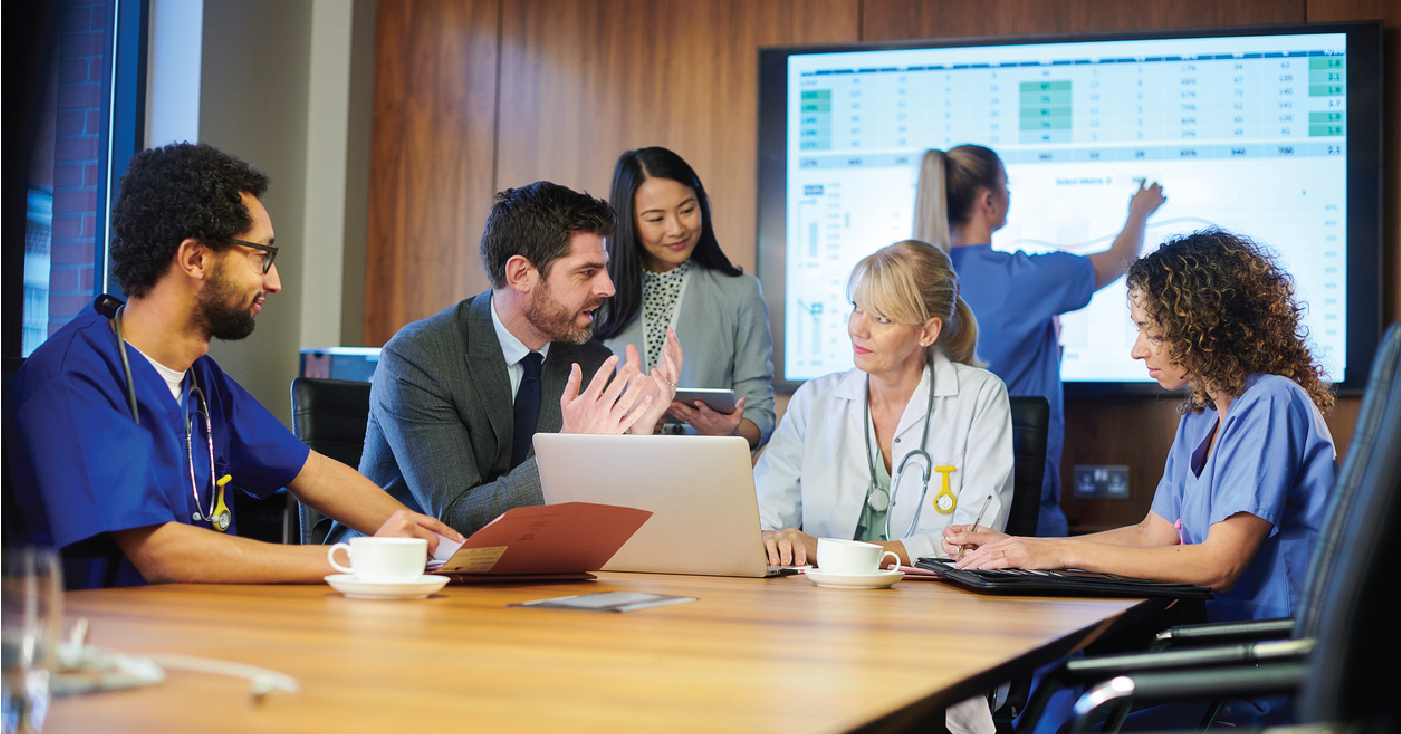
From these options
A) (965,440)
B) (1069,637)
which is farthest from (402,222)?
(1069,637)

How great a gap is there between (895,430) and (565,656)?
66.3 inches

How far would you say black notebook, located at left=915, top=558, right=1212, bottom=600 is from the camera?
150cm

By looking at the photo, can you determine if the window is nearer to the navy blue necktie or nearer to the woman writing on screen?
the navy blue necktie

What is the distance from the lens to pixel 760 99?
4008 millimetres

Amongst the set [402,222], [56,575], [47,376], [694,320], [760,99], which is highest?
[760,99]

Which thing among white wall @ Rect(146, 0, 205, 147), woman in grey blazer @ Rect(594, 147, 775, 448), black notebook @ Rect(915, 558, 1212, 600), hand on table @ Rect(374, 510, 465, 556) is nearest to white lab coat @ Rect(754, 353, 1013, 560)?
woman in grey blazer @ Rect(594, 147, 775, 448)

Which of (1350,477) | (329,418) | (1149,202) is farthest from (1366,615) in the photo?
(1149,202)

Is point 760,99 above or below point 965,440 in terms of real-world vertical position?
above

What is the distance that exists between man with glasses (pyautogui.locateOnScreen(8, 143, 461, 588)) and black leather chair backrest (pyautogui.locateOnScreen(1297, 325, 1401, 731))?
3.73ft

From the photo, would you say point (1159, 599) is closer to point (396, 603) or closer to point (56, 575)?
point (396, 603)

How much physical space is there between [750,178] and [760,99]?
0.28 meters

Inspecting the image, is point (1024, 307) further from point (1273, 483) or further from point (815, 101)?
point (1273, 483)

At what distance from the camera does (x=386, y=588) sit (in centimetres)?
129

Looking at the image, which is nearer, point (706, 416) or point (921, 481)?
point (921, 481)
